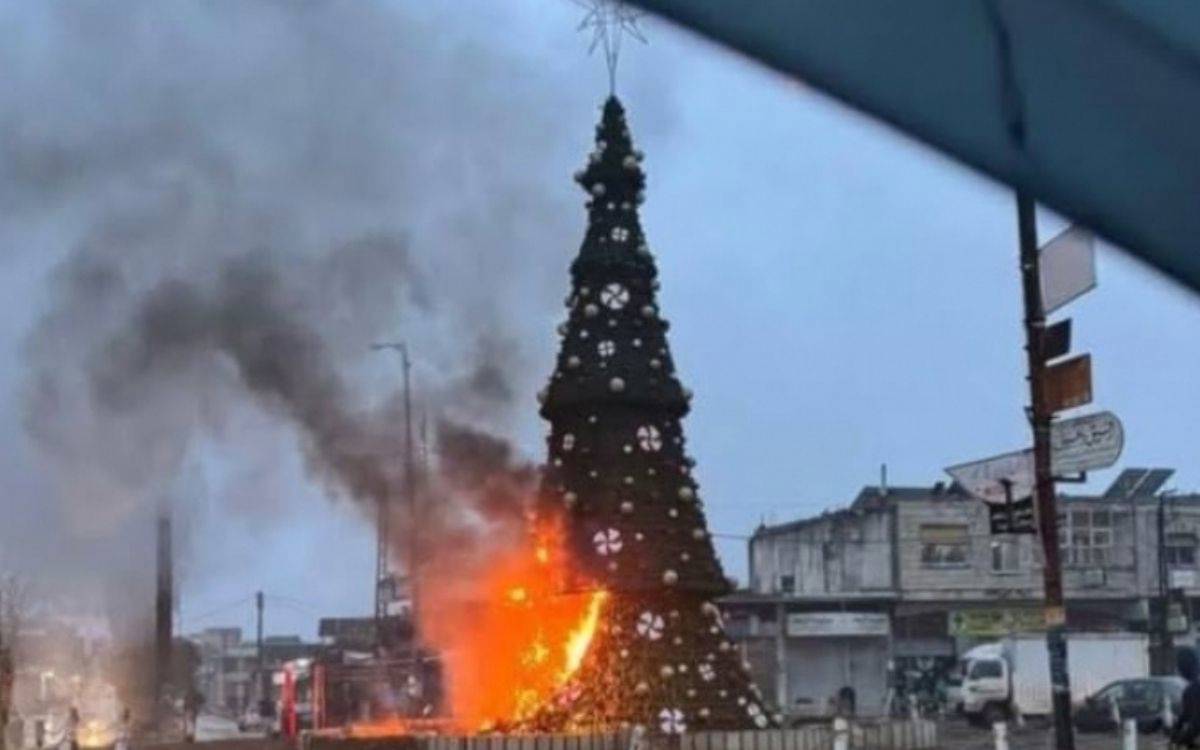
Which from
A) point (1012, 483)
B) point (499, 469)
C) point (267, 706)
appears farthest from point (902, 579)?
point (1012, 483)

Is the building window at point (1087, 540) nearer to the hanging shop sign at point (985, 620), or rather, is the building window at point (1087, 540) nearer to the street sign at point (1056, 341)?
the hanging shop sign at point (985, 620)

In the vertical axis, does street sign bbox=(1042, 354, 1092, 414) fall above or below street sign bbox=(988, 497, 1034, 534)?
above

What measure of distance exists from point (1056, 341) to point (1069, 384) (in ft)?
2.00

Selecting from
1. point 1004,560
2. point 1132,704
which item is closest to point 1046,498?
point 1132,704

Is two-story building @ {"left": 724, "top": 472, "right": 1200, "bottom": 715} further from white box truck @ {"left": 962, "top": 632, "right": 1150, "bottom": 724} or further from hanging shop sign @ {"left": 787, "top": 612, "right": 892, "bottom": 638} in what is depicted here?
white box truck @ {"left": 962, "top": 632, "right": 1150, "bottom": 724}

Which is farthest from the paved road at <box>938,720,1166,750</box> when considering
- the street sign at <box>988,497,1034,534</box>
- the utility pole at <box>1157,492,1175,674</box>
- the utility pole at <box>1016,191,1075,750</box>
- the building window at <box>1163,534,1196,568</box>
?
the building window at <box>1163,534,1196,568</box>

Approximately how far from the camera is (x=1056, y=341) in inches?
336

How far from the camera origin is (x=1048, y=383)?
27.3 feet

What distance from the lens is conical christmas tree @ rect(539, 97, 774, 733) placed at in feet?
49.8

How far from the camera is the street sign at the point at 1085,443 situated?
7758mm

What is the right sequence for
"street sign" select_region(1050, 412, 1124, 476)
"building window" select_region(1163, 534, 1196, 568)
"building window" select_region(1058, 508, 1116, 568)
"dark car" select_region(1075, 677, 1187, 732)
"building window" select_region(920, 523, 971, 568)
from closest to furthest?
1. "street sign" select_region(1050, 412, 1124, 476)
2. "dark car" select_region(1075, 677, 1187, 732)
3. "building window" select_region(920, 523, 971, 568)
4. "building window" select_region(1058, 508, 1116, 568)
5. "building window" select_region(1163, 534, 1196, 568)

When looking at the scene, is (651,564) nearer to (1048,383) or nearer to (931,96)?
(1048,383)

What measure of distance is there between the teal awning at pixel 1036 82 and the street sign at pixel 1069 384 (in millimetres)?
5916

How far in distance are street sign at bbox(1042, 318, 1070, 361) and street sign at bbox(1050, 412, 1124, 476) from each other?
0.34 m
